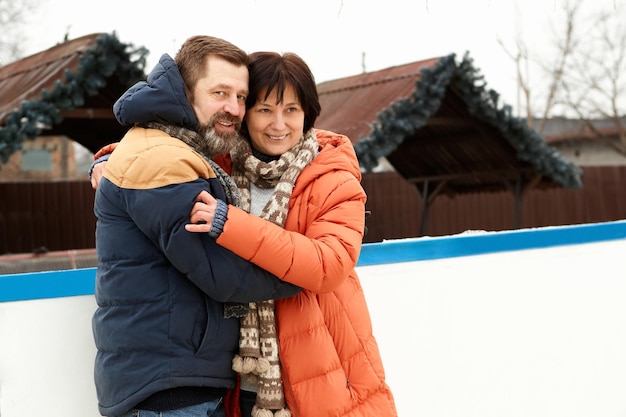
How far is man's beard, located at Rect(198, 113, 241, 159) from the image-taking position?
177 centimetres

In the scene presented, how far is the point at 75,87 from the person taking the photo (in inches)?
238

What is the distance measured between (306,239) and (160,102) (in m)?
0.47

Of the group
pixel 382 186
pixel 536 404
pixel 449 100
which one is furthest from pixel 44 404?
pixel 382 186

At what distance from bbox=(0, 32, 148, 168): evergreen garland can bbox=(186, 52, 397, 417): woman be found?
4.35m

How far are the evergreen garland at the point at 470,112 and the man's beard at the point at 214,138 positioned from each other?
Answer: 15.2 feet

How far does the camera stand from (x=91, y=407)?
2.14 metres

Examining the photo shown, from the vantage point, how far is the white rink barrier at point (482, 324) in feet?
6.97

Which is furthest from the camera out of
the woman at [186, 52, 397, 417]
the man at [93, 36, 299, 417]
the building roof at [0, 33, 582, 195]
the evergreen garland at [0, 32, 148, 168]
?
the building roof at [0, 33, 582, 195]

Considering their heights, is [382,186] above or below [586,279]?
above

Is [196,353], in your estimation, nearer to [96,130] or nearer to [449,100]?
[449,100]

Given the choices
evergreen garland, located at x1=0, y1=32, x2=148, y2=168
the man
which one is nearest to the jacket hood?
the man

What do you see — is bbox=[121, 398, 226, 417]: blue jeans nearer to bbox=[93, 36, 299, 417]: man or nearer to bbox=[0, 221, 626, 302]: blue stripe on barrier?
bbox=[93, 36, 299, 417]: man

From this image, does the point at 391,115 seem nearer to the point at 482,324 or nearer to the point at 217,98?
the point at 482,324

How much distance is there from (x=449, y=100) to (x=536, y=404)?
5.20 m
